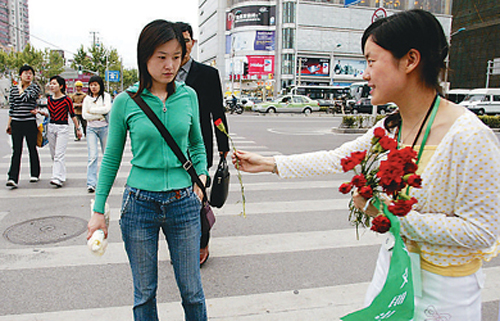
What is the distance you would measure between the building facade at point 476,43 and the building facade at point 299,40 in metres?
6.58

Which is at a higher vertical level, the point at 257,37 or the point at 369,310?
the point at 257,37

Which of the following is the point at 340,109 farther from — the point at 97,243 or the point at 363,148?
the point at 97,243

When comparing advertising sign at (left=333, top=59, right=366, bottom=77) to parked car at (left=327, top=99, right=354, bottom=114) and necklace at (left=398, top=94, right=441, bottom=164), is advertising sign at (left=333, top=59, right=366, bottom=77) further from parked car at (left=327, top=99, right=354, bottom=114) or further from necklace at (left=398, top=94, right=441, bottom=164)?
necklace at (left=398, top=94, right=441, bottom=164)

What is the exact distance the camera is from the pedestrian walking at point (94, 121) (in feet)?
20.1

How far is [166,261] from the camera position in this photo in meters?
3.70

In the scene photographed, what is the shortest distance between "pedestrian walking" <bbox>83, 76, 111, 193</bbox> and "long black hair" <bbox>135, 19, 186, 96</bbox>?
4555mm

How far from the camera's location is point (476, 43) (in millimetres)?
58594

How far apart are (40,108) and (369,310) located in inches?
282

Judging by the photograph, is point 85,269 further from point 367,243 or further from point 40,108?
point 40,108

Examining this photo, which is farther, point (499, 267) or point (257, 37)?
point (257, 37)

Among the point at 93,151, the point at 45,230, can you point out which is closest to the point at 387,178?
the point at 45,230

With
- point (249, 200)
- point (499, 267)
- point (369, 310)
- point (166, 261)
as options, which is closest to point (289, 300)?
point (166, 261)

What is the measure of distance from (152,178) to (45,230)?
3230 millimetres

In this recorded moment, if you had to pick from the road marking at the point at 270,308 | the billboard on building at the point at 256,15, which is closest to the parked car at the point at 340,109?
the road marking at the point at 270,308
